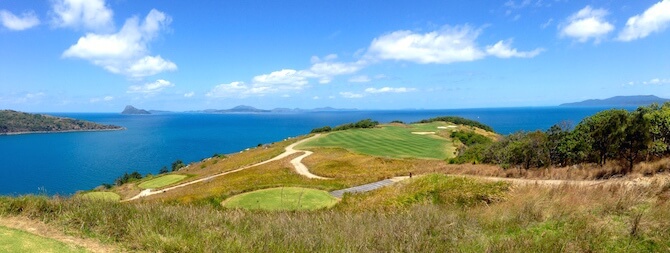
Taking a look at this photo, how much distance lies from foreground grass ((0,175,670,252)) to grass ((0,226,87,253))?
21.2 inches

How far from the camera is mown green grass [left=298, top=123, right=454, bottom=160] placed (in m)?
48.5

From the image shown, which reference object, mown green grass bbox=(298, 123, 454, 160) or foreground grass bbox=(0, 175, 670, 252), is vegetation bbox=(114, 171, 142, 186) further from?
foreground grass bbox=(0, 175, 670, 252)

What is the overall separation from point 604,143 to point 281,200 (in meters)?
18.3

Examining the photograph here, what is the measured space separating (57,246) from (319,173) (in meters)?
29.7

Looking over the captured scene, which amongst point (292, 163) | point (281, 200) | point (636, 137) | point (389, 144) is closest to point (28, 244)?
point (281, 200)

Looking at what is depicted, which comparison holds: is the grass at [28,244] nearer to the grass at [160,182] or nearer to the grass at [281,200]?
the grass at [281,200]

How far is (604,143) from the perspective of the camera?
2027cm

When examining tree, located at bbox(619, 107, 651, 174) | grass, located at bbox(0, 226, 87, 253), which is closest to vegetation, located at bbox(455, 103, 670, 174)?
tree, located at bbox(619, 107, 651, 174)

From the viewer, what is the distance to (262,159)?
1859 inches

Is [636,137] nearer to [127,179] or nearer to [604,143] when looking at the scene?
[604,143]

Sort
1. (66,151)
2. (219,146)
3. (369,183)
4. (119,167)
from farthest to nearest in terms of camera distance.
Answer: (219,146) → (66,151) → (119,167) → (369,183)

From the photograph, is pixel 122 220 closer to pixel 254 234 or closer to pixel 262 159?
pixel 254 234

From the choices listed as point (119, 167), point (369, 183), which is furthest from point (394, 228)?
point (119, 167)

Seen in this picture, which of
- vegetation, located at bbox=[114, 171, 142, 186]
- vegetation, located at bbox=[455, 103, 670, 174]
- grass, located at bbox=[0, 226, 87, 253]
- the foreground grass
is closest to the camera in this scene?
the foreground grass
